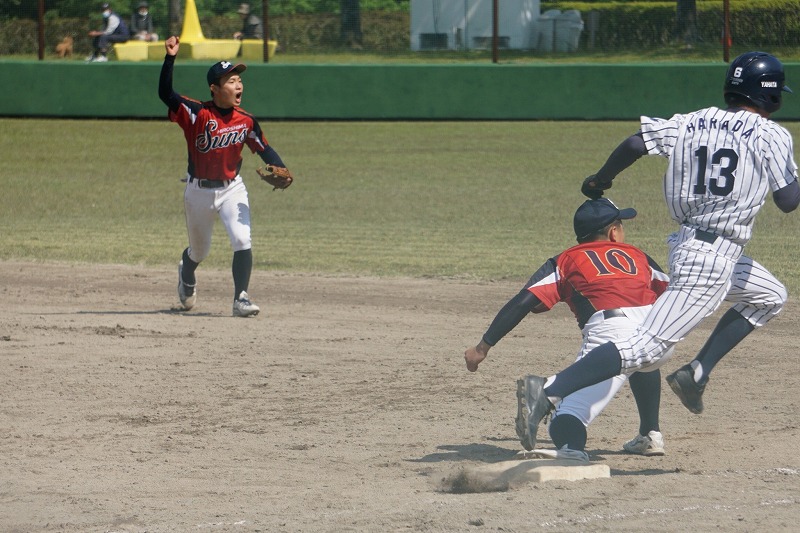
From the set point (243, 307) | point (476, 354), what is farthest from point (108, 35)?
point (476, 354)

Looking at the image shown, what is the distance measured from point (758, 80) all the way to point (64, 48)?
19.6 metres

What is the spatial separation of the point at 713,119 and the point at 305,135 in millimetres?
16262

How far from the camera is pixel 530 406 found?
4992 mm

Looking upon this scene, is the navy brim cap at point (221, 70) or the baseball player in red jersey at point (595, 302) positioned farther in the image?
the navy brim cap at point (221, 70)

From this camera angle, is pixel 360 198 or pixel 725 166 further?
pixel 360 198

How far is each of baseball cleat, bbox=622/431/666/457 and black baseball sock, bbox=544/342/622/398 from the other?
679 mm

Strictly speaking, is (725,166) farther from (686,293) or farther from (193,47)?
(193,47)

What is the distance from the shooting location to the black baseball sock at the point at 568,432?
209 inches

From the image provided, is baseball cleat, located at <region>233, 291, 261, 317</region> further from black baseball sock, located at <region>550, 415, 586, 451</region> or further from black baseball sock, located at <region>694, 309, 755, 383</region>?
black baseball sock, located at <region>694, 309, 755, 383</region>

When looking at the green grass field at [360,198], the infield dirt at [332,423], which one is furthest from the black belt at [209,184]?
the green grass field at [360,198]

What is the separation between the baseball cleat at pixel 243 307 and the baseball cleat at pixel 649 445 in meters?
4.22

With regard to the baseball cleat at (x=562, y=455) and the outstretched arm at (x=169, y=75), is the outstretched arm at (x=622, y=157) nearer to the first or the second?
the baseball cleat at (x=562, y=455)

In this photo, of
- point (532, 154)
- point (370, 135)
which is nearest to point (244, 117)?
point (532, 154)

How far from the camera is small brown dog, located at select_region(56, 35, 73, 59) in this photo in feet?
74.6
